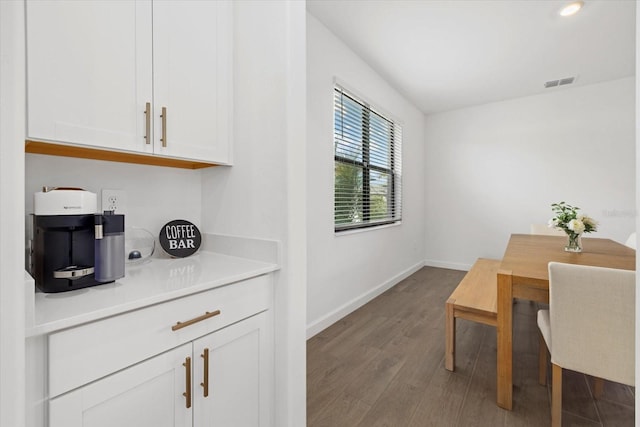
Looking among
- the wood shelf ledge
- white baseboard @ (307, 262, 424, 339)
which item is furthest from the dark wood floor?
the wood shelf ledge

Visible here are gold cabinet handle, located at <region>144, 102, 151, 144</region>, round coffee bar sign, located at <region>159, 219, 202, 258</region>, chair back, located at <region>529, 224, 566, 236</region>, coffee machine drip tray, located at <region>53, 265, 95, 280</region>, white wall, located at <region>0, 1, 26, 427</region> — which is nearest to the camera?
white wall, located at <region>0, 1, 26, 427</region>

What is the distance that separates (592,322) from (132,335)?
1.76m

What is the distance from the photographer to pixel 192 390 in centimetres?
93

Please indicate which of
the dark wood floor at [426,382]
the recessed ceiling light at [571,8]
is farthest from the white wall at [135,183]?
the recessed ceiling light at [571,8]

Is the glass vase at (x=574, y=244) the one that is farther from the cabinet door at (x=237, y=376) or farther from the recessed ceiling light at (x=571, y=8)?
the cabinet door at (x=237, y=376)

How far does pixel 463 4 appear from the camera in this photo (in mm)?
2207

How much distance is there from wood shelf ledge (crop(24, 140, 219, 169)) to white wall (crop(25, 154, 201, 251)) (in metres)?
0.03

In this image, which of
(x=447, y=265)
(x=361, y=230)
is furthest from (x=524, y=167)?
(x=361, y=230)

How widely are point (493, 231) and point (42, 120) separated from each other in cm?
501

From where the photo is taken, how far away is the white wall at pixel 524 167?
3.57 m

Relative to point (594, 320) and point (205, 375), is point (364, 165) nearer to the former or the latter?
point (594, 320)

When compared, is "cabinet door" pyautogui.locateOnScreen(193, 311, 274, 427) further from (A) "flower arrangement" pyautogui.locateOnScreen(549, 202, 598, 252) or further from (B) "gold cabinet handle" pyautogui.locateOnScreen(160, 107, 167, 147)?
(A) "flower arrangement" pyautogui.locateOnScreen(549, 202, 598, 252)

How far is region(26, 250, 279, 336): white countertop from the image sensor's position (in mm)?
687

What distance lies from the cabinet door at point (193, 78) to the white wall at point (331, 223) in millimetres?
1030
